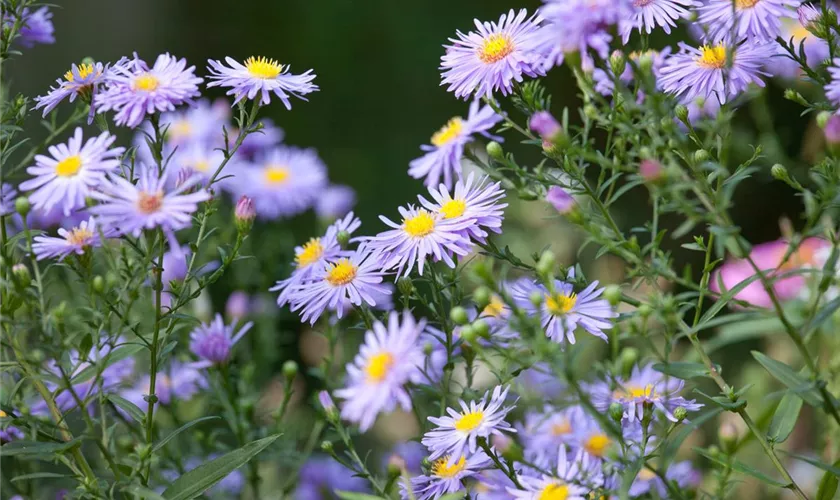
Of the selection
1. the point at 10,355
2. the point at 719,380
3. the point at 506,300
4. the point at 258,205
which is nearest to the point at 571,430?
the point at 719,380

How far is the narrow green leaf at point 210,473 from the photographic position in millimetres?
688

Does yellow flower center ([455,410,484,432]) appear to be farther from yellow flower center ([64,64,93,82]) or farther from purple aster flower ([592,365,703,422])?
yellow flower center ([64,64,93,82])

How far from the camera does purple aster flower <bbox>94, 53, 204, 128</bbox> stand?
0.67 metres

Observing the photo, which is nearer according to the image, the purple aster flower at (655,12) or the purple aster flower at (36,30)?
the purple aster flower at (655,12)

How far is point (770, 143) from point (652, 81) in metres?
0.76

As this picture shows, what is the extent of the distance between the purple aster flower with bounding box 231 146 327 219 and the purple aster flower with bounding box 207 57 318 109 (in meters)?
0.70

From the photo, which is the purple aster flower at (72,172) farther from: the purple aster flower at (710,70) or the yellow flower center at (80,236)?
the purple aster flower at (710,70)

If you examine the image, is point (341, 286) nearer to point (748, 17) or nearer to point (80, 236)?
point (80, 236)

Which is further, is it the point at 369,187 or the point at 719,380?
the point at 369,187

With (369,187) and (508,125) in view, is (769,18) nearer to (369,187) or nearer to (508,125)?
(508,125)

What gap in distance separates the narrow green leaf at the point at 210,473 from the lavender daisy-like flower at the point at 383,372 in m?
0.16

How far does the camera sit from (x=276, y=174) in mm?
1548

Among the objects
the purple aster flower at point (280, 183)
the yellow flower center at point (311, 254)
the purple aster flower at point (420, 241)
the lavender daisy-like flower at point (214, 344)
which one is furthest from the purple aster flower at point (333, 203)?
the purple aster flower at point (420, 241)

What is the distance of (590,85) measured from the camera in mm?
626
